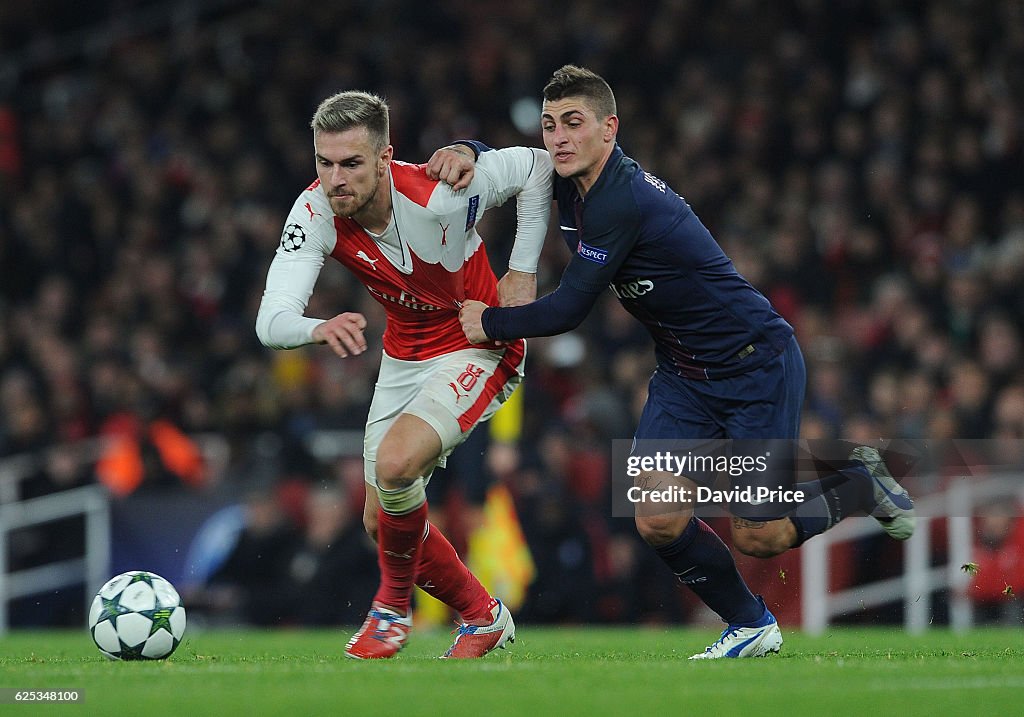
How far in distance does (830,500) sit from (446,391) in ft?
5.89

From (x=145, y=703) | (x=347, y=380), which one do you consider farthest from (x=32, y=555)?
(x=145, y=703)

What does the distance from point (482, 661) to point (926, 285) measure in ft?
21.9

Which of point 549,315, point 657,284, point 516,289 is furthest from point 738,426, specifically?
point 516,289

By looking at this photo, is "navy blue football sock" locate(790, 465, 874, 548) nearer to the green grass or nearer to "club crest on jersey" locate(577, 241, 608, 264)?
the green grass

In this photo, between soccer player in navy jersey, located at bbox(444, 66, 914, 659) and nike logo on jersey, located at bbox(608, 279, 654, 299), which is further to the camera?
nike logo on jersey, located at bbox(608, 279, 654, 299)

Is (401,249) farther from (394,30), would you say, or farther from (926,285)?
(394,30)

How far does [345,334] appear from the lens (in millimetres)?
5617

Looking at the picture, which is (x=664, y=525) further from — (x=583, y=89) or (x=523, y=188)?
(x=583, y=89)

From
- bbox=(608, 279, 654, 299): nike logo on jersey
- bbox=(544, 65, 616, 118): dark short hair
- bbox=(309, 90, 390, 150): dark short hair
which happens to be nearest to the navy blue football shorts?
bbox=(608, 279, 654, 299): nike logo on jersey

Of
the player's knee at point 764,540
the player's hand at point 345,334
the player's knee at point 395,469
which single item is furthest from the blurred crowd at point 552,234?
the player's hand at point 345,334

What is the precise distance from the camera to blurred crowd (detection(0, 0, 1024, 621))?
11125 millimetres

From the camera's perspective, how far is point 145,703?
4723mm

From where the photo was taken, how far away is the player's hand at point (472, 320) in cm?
631

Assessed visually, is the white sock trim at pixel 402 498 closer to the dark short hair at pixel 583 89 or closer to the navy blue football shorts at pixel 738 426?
the navy blue football shorts at pixel 738 426
